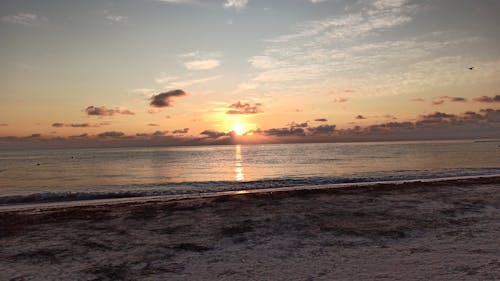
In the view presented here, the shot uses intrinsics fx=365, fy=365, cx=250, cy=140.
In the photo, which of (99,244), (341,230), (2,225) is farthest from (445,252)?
(2,225)

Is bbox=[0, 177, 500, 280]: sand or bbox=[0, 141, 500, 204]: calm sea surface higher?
bbox=[0, 177, 500, 280]: sand

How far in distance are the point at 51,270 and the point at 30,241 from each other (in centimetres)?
421

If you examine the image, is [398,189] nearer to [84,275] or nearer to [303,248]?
[303,248]

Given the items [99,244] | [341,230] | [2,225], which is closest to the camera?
[99,244]

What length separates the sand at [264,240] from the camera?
10.5m

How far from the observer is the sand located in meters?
A: 10.5

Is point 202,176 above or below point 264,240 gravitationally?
below

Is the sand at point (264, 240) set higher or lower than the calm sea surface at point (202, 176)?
higher

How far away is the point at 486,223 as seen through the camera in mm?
15312

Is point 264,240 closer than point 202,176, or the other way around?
point 264,240

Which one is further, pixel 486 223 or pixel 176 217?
pixel 176 217

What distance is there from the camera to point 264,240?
13820 millimetres

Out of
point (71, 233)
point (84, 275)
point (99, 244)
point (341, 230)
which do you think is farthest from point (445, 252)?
point (71, 233)

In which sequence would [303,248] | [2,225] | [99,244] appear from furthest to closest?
[2,225] < [99,244] < [303,248]
